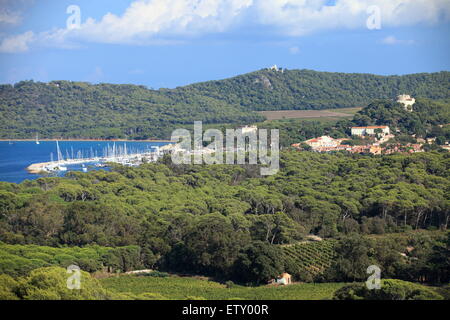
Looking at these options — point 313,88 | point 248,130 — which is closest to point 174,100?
point 313,88

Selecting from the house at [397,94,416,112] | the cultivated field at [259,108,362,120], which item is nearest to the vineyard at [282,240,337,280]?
the house at [397,94,416,112]

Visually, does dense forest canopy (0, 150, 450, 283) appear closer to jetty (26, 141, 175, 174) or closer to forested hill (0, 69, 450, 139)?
jetty (26, 141, 175, 174)

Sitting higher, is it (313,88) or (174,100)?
(313,88)

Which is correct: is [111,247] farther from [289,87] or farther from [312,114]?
[289,87]

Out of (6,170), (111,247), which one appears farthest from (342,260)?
Answer: (6,170)

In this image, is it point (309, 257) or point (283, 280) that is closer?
point (283, 280)

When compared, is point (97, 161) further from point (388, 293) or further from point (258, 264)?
point (388, 293)
